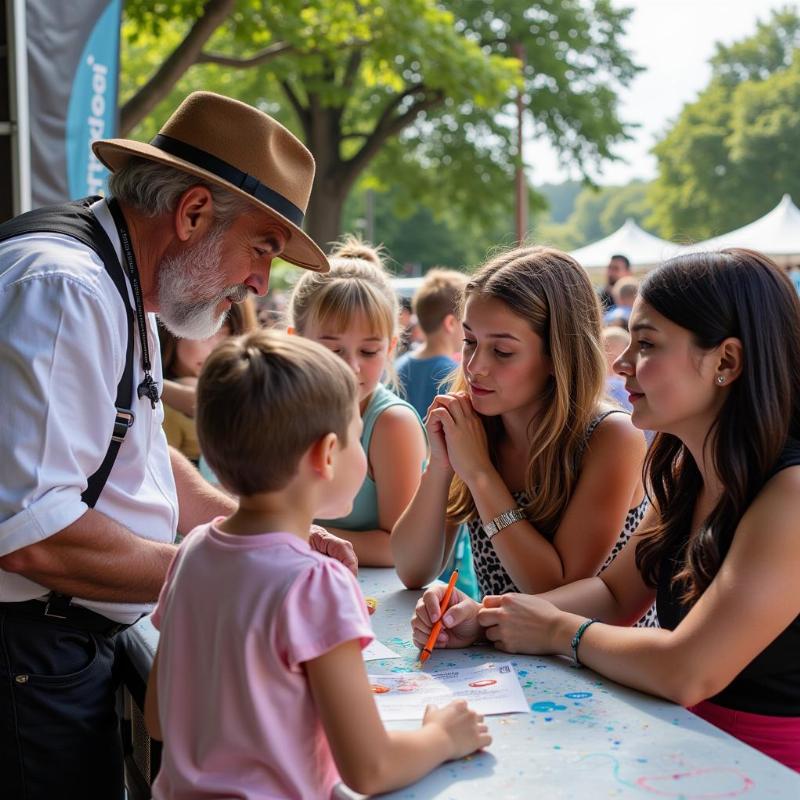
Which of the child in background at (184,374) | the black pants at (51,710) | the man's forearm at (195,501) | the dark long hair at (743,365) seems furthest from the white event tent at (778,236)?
the black pants at (51,710)

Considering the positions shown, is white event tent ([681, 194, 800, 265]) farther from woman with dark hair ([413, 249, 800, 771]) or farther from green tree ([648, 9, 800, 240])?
green tree ([648, 9, 800, 240])

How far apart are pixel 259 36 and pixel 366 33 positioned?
1110 mm

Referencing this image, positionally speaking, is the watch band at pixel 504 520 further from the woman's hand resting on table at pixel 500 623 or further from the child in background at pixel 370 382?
the child in background at pixel 370 382

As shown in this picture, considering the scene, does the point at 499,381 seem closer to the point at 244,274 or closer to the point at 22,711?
the point at 244,274

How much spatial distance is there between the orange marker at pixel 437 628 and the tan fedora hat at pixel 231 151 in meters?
0.93

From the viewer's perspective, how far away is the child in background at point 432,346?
218 inches

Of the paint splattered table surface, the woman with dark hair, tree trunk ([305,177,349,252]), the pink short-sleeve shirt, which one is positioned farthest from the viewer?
tree trunk ([305,177,349,252])

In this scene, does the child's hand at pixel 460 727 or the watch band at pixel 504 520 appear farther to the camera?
the watch band at pixel 504 520

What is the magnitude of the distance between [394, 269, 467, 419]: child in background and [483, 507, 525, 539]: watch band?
9.89ft

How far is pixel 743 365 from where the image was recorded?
187 centimetres

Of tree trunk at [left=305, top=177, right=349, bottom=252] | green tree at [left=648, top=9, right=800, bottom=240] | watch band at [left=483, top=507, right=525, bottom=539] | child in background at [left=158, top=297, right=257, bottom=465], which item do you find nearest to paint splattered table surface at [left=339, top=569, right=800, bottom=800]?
watch band at [left=483, top=507, right=525, bottom=539]

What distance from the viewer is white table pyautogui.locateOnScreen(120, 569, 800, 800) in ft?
4.58

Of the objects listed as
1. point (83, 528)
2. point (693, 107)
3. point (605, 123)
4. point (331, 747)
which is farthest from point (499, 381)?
point (693, 107)

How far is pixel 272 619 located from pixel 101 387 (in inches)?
29.3
